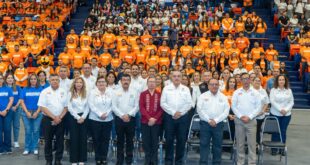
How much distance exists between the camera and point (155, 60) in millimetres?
15750

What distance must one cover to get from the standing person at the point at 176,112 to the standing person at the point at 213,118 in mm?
291

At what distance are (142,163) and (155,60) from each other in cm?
731

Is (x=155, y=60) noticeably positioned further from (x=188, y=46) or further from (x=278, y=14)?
(x=278, y=14)

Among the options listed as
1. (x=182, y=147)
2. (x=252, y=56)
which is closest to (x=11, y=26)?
(x=252, y=56)

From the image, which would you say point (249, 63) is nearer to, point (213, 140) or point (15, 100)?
point (213, 140)

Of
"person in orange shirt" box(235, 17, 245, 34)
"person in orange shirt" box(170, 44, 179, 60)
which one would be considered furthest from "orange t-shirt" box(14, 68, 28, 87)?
"person in orange shirt" box(235, 17, 245, 34)

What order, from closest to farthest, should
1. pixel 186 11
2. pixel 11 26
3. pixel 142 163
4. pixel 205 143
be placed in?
pixel 205 143 < pixel 142 163 < pixel 11 26 < pixel 186 11

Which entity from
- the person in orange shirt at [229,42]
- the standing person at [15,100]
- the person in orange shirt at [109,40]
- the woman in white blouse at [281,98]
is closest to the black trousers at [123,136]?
the standing person at [15,100]

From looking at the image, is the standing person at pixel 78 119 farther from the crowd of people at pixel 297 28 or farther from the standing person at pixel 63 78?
the crowd of people at pixel 297 28

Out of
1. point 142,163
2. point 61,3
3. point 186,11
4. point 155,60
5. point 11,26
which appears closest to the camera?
point 142,163

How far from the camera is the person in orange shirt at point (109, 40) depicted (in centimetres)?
1702

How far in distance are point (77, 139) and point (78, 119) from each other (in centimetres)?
38

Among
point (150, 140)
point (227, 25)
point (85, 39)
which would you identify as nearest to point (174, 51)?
point (227, 25)

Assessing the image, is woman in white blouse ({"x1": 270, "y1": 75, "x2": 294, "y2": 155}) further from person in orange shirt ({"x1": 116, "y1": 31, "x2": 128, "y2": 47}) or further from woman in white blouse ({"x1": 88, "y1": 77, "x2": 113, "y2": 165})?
person in orange shirt ({"x1": 116, "y1": 31, "x2": 128, "y2": 47})
